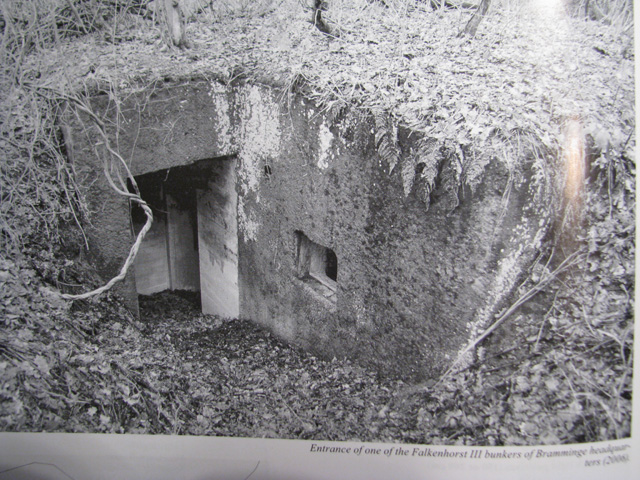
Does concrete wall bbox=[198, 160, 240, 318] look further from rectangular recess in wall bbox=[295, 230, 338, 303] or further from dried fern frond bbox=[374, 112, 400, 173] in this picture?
dried fern frond bbox=[374, 112, 400, 173]

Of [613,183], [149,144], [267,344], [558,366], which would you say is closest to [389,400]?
[558,366]

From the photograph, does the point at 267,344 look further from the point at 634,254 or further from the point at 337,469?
the point at 634,254

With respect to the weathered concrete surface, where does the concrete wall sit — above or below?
below

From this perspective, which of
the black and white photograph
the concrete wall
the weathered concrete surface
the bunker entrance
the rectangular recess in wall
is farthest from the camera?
the bunker entrance

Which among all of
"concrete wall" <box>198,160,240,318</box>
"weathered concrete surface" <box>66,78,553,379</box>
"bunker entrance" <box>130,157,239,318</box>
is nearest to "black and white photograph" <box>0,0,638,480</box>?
"weathered concrete surface" <box>66,78,553,379</box>

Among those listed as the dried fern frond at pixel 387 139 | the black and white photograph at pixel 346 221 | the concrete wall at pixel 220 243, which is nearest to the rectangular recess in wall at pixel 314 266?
the black and white photograph at pixel 346 221

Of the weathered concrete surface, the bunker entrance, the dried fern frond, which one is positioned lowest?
the bunker entrance

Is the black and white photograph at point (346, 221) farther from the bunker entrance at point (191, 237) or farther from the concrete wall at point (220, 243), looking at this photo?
the bunker entrance at point (191, 237)

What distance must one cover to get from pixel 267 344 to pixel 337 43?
7.73 ft

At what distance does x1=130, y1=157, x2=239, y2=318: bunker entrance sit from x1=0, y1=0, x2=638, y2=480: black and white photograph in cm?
95

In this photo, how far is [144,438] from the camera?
235cm

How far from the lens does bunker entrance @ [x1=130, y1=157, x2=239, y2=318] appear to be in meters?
4.56

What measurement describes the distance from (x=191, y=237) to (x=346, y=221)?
9.84 feet

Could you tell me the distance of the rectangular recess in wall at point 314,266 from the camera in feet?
11.9
